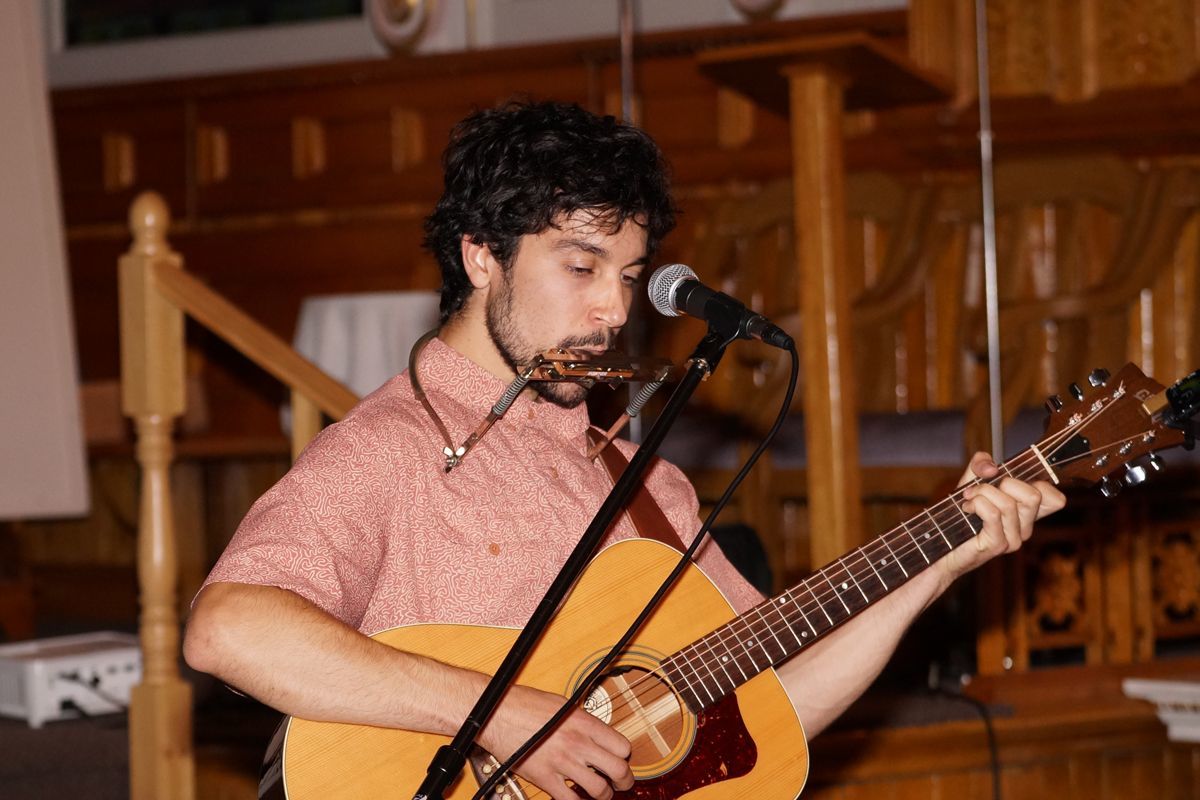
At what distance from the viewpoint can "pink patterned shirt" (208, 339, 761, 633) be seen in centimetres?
194

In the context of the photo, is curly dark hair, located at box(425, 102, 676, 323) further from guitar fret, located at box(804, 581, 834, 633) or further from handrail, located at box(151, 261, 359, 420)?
handrail, located at box(151, 261, 359, 420)

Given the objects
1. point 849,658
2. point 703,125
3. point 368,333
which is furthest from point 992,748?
point 703,125

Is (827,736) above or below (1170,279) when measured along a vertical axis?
below

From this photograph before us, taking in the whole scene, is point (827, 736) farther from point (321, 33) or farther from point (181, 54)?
point (181, 54)

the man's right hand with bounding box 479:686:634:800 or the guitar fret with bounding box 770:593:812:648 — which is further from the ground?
the guitar fret with bounding box 770:593:812:648

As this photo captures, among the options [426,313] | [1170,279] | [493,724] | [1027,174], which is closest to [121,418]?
[426,313]

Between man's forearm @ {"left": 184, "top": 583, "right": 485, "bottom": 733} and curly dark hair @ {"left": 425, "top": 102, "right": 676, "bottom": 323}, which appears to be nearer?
man's forearm @ {"left": 184, "top": 583, "right": 485, "bottom": 733}

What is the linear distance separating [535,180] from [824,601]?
70 cm

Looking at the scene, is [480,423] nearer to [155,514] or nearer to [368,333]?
[155,514]

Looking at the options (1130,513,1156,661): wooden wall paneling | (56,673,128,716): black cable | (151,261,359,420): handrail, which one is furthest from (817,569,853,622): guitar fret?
(56,673,128,716): black cable

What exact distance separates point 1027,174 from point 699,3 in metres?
1.43

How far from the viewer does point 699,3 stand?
5.58 meters

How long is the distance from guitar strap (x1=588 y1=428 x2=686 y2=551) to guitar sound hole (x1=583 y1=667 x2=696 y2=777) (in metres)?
0.21

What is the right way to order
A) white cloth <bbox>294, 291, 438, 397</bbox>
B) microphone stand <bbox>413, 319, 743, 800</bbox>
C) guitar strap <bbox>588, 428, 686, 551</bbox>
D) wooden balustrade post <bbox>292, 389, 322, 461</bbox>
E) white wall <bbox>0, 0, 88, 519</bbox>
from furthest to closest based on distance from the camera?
1. white cloth <bbox>294, 291, 438, 397</bbox>
2. white wall <bbox>0, 0, 88, 519</bbox>
3. wooden balustrade post <bbox>292, 389, 322, 461</bbox>
4. guitar strap <bbox>588, 428, 686, 551</bbox>
5. microphone stand <bbox>413, 319, 743, 800</bbox>
